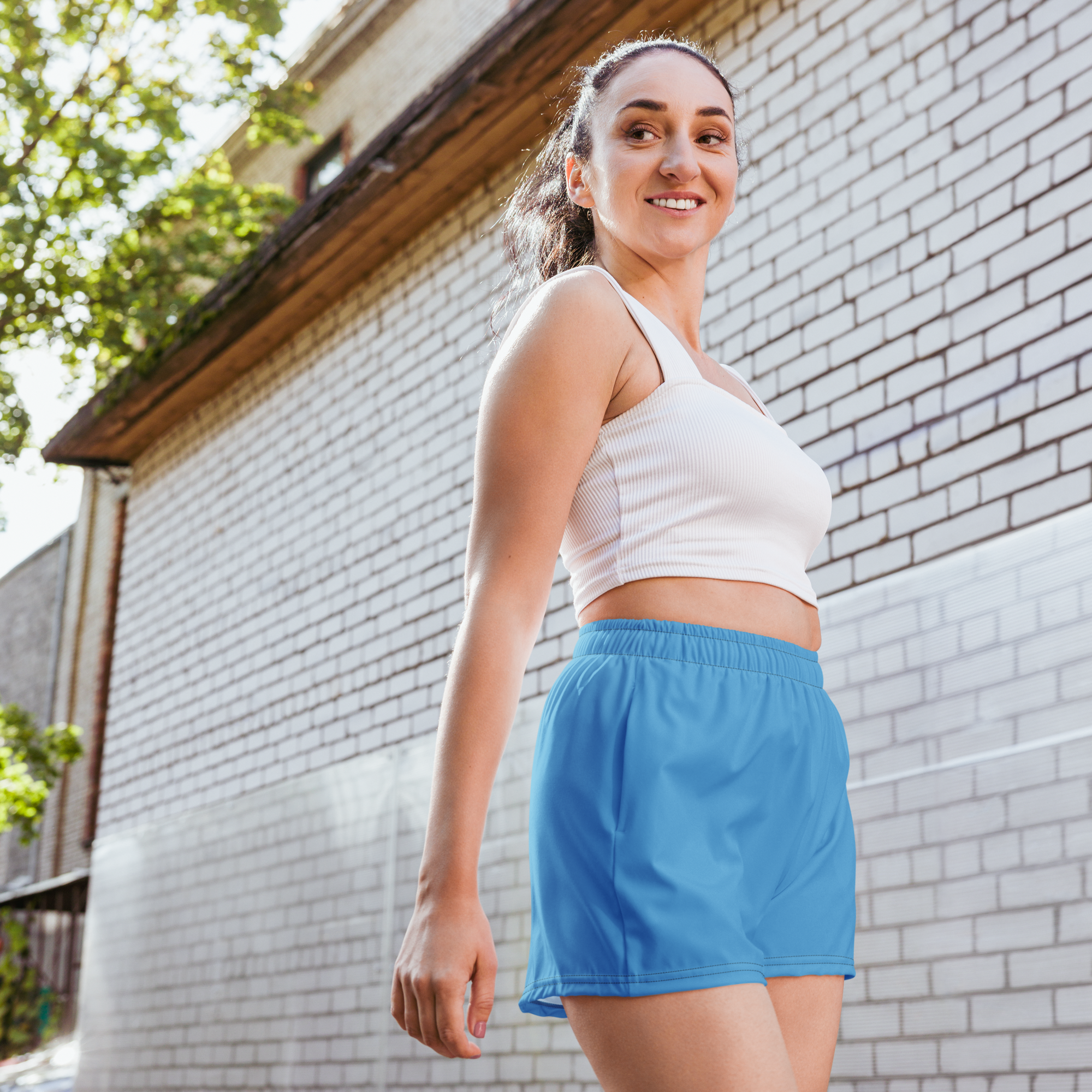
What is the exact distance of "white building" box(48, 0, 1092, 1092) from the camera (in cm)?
379

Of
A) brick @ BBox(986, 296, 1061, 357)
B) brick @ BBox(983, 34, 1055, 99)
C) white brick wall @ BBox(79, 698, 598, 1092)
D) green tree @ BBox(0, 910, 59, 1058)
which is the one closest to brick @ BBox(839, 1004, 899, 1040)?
white brick wall @ BBox(79, 698, 598, 1092)

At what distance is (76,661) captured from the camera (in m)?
15.1

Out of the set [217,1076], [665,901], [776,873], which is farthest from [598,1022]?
[217,1076]

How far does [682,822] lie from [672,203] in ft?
2.77

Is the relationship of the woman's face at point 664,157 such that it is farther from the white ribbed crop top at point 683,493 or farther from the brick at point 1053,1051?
the brick at point 1053,1051

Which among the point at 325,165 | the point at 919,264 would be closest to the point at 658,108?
the point at 919,264

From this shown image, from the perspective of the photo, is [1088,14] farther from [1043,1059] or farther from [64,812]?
[64,812]

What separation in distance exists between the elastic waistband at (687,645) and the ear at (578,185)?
694 mm

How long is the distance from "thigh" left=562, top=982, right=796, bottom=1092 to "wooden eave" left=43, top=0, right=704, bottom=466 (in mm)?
4083

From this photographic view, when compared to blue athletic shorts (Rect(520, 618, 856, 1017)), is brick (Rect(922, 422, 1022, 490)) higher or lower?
higher

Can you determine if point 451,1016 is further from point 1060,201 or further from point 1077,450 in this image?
point 1060,201

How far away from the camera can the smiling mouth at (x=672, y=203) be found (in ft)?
5.92

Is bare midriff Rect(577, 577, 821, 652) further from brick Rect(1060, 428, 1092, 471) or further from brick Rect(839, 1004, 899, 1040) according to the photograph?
→ brick Rect(839, 1004, 899, 1040)

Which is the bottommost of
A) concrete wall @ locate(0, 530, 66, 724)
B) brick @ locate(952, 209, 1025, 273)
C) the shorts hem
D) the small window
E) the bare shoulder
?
the shorts hem
